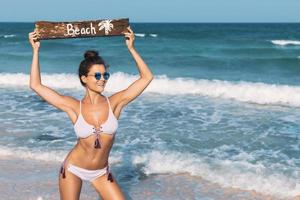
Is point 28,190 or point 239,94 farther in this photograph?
point 239,94

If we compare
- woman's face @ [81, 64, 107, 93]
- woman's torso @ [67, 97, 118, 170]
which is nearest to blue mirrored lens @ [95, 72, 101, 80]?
woman's face @ [81, 64, 107, 93]

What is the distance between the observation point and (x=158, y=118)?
11.3m

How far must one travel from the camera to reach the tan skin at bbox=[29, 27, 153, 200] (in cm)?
369

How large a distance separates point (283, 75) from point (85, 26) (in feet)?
62.5

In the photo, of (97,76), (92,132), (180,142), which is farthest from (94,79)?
(180,142)

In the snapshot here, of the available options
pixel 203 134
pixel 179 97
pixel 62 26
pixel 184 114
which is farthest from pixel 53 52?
pixel 62 26

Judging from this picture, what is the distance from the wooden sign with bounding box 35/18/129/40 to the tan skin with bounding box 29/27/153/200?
0.08 metres

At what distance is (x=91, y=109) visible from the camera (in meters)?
3.70

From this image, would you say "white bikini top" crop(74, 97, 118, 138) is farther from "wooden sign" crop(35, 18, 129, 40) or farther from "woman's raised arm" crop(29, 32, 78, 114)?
"wooden sign" crop(35, 18, 129, 40)

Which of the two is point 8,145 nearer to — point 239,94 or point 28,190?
point 28,190

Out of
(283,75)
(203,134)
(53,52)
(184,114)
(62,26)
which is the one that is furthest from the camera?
(53,52)

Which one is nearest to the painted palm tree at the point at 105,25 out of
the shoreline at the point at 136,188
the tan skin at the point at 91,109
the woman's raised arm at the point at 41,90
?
→ the tan skin at the point at 91,109

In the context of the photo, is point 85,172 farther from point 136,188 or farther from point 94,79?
point 136,188

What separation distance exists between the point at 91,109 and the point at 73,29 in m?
0.61
